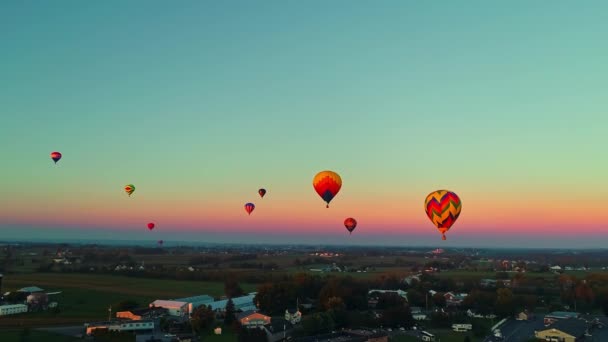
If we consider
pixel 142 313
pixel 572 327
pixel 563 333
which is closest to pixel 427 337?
pixel 563 333

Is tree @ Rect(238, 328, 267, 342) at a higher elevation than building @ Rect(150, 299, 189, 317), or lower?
higher

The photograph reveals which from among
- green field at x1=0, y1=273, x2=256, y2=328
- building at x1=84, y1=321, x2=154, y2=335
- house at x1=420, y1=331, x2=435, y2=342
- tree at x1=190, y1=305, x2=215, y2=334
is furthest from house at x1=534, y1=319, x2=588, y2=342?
green field at x1=0, y1=273, x2=256, y2=328

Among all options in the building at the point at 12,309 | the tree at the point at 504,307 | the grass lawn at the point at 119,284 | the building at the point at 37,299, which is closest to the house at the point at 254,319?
the grass lawn at the point at 119,284

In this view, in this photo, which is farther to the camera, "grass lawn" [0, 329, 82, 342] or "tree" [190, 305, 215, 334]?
"tree" [190, 305, 215, 334]

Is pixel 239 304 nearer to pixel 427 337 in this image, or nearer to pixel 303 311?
pixel 303 311

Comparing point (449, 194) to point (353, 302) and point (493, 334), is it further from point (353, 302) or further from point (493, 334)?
point (353, 302)

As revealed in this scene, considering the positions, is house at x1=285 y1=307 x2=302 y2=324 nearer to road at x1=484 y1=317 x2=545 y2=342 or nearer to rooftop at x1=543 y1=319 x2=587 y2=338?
road at x1=484 y1=317 x2=545 y2=342
